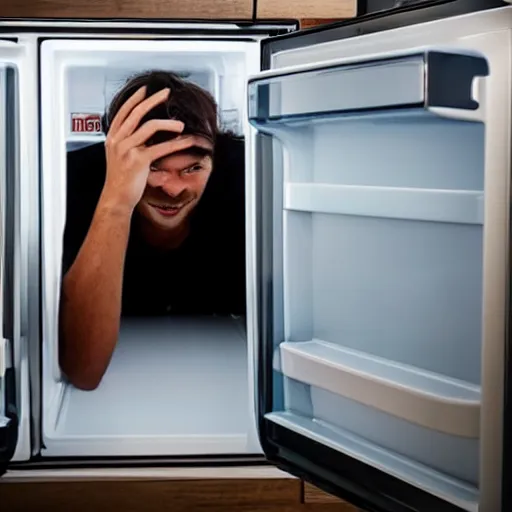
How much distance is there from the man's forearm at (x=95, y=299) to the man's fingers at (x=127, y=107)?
14cm

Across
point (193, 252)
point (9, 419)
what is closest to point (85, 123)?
point (193, 252)

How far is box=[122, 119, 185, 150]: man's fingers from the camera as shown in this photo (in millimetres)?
1426

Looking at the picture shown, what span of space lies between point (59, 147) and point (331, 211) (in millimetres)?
528

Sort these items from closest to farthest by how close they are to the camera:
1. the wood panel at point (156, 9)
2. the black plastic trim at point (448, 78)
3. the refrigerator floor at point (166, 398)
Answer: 1. the black plastic trim at point (448, 78)
2. the wood panel at point (156, 9)
3. the refrigerator floor at point (166, 398)

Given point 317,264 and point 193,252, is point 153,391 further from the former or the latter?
point 317,264

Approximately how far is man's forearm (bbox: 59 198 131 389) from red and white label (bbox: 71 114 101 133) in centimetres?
13

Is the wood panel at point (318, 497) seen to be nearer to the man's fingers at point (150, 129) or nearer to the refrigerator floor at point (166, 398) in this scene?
the refrigerator floor at point (166, 398)

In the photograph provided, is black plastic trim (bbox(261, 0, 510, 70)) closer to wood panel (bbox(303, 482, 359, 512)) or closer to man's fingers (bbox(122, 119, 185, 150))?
man's fingers (bbox(122, 119, 185, 150))

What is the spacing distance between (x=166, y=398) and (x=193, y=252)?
0.91ft

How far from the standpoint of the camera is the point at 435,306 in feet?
3.49

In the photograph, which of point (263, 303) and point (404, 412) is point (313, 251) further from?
point (404, 412)

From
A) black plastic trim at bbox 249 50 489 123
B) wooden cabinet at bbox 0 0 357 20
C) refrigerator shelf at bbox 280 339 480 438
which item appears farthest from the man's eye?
black plastic trim at bbox 249 50 489 123

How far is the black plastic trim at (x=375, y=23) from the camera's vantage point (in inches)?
40.4

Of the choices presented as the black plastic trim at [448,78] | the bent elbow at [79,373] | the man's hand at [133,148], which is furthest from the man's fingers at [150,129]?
the black plastic trim at [448,78]
